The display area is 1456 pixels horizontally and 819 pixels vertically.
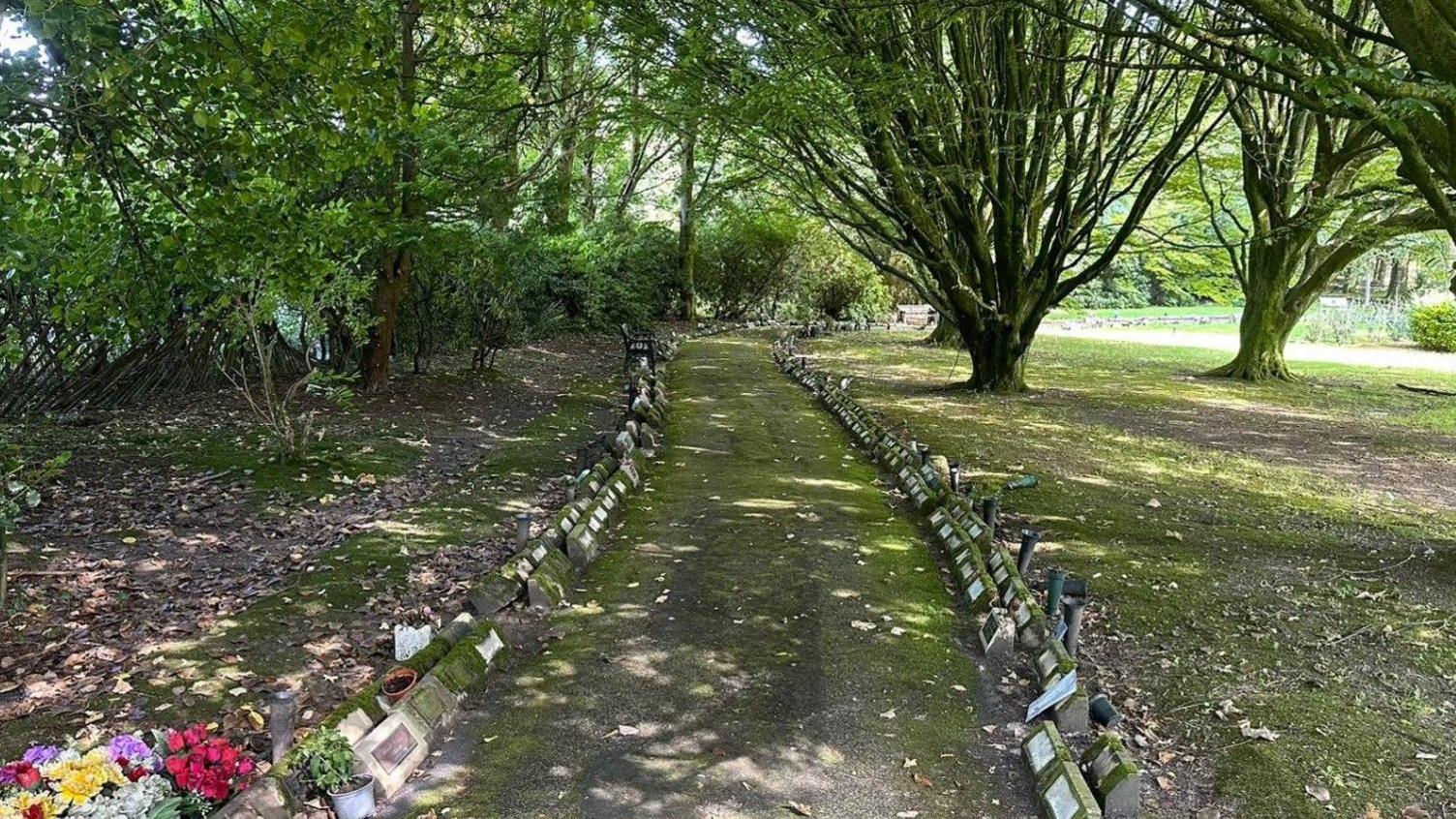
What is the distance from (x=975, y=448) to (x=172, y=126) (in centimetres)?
835

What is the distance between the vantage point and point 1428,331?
89.6 ft

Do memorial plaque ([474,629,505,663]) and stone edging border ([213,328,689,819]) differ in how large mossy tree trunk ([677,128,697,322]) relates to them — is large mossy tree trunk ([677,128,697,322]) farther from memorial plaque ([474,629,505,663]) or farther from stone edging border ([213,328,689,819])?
memorial plaque ([474,629,505,663])

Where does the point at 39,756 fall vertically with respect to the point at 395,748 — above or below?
above

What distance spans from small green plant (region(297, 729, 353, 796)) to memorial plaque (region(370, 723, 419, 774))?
162mm

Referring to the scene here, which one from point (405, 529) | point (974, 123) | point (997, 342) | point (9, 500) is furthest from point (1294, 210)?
point (9, 500)

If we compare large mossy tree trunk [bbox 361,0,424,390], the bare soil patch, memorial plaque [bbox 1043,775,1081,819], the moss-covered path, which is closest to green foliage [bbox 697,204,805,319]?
large mossy tree trunk [bbox 361,0,424,390]

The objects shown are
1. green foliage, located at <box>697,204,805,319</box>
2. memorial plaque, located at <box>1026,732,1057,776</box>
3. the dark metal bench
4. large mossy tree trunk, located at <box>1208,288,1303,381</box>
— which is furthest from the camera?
green foliage, located at <box>697,204,805,319</box>

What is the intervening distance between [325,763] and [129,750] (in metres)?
0.63

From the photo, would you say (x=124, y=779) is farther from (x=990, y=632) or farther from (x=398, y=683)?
(x=990, y=632)

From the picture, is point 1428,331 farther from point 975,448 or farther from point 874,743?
point 874,743

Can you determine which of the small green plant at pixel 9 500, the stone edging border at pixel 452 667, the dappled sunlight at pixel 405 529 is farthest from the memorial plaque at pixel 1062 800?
the dappled sunlight at pixel 405 529

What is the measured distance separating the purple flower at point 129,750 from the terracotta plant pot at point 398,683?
102cm

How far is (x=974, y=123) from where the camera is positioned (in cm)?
1380

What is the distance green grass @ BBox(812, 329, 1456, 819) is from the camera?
3.86 meters
